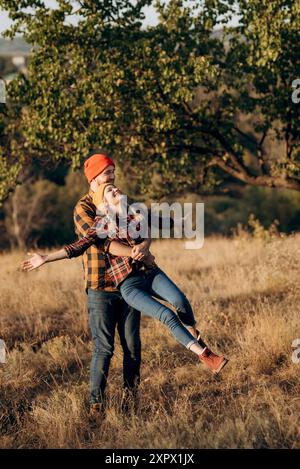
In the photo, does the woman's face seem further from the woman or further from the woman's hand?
the woman's hand

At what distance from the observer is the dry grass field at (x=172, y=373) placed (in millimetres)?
4852

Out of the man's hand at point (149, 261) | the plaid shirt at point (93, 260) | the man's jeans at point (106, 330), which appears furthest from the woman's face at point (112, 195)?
the man's jeans at point (106, 330)

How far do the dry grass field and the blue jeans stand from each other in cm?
70

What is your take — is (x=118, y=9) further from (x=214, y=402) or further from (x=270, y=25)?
(x=214, y=402)

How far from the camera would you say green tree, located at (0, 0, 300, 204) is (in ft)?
33.6

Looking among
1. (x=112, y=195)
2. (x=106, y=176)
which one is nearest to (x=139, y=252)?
(x=112, y=195)

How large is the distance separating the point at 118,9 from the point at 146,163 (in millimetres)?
3224

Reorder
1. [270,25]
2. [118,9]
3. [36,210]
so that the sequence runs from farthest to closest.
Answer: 1. [36,210]
2. [118,9]
3. [270,25]

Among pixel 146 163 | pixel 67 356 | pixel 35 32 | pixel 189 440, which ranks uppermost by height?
pixel 35 32

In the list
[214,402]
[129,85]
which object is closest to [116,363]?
[214,402]

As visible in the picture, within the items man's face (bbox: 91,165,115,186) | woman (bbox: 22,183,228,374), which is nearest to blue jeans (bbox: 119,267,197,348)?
woman (bbox: 22,183,228,374)

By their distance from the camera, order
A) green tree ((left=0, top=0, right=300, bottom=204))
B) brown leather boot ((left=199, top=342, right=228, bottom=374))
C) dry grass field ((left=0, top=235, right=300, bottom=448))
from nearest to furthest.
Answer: dry grass field ((left=0, top=235, right=300, bottom=448)), brown leather boot ((left=199, top=342, right=228, bottom=374)), green tree ((left=0, top=0, right=300, bottom=204))

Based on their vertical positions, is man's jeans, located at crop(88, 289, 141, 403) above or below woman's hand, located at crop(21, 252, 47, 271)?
below

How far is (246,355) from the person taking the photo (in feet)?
21.5
